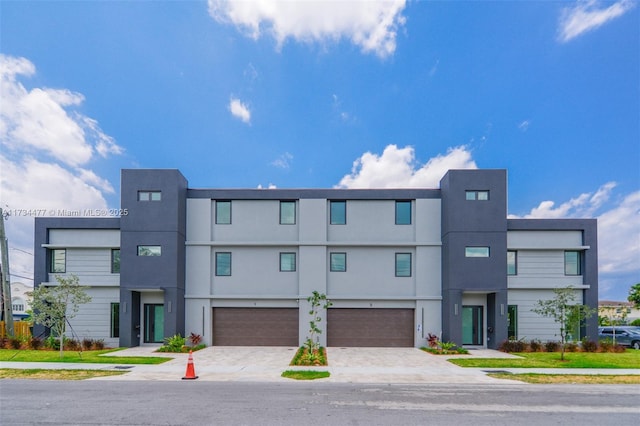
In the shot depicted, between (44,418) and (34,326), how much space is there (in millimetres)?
14897

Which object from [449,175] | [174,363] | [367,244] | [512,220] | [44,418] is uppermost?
[449,175]

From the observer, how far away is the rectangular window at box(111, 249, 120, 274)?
67.5 feet

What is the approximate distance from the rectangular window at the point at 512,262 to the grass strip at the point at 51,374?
18449mm

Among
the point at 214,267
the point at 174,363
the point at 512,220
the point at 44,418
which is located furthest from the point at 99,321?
the point at 512,220

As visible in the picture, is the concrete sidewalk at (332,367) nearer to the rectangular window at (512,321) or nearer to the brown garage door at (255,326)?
the brown garage door at (255,326)

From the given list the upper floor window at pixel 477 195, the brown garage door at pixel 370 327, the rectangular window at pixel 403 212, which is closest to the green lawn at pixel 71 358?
the brown garage door at pixel 370 327

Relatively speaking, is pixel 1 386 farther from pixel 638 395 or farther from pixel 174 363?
pixel 638 395

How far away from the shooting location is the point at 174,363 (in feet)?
49.1

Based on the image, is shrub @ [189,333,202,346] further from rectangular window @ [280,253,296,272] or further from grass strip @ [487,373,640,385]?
grass strip @ [487,373,640,385]

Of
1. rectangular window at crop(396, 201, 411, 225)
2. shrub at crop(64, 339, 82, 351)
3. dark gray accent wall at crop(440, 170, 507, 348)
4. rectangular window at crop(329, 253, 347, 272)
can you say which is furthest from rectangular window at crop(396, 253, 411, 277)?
shrub at crop(64, 339, 82, 351)

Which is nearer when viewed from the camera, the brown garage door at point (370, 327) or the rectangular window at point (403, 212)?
the brown garage door at point (370, 327)

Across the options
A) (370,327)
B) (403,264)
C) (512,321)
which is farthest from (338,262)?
(512,321)

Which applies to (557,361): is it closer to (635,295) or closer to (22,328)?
(22,328)

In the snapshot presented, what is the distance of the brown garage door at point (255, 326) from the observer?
66.9ft
